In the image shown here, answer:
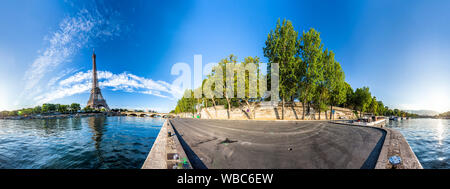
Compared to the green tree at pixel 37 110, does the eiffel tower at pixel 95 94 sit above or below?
above

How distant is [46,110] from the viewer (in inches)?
2653

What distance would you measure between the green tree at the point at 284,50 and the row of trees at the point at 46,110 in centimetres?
10228

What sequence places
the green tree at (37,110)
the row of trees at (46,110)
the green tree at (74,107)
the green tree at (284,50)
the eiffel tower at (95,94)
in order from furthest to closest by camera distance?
the green tree at (74,107) < the green tree at (37,110) < the row of trees at (46,110) < the eiffel tower at (95,94) < the green tree at (284,50)

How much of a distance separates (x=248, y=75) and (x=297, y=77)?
28.2 ft

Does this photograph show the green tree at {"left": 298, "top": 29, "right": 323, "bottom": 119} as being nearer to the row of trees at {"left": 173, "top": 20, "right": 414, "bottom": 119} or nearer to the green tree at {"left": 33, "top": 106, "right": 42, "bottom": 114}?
the row of trees at {"left": 173, "top": 20, "right": 414, "bottom": 119}

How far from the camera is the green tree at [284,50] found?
23175 mm

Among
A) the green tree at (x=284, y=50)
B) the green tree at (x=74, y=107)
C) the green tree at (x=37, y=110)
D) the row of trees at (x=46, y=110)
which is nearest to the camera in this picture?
the green tree at (x=284, y=50)

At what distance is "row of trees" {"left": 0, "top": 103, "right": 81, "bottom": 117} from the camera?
62.5m

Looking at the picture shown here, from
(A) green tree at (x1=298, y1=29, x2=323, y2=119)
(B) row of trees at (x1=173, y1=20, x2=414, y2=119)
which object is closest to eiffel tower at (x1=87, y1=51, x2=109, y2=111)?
(B) row of trees at (x1=173, y1=20, x2=414, y2=119)

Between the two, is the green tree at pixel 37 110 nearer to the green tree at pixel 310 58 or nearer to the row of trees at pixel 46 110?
the row of trees at pixel 46 110

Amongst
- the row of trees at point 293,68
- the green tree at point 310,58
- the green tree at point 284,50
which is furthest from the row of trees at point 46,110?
the green tree at point 310,58

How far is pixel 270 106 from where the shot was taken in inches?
1246
